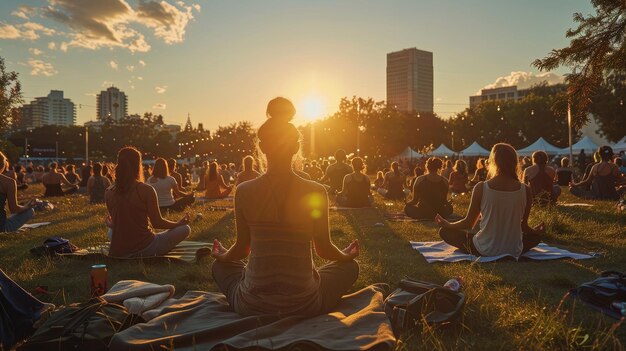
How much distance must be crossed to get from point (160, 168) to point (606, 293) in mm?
8866

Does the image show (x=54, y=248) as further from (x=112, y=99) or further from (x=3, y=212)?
(x=112, y=99)

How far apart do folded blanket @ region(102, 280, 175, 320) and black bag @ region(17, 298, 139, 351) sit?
0.35 meters

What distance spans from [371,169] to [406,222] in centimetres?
2933

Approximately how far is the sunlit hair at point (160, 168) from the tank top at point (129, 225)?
14.1 feet

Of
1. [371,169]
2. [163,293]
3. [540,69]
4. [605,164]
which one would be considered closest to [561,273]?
[540,69]

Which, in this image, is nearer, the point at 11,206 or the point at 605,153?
the point at 11,206

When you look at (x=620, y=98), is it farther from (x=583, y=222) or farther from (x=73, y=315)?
(x=73, y=315)

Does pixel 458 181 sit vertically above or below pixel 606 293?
above

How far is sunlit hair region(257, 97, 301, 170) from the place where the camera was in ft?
10.8

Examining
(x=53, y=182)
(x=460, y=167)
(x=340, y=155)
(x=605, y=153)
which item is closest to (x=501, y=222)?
(x=605, y=153)

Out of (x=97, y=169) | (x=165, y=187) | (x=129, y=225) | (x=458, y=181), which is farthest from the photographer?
(x=458, y=181)

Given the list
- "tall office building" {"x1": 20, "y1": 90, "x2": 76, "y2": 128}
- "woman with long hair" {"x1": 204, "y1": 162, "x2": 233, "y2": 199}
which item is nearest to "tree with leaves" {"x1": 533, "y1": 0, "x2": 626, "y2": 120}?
"woman with long hair" {"x1": 204, "y1": 162, "x2": 233, "y2": 199}

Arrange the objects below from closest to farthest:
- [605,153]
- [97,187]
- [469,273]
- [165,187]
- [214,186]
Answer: [469,273]
[165,187]
[605,153]
[97,187]
[214,186]

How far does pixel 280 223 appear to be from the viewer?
3287 millimetres
